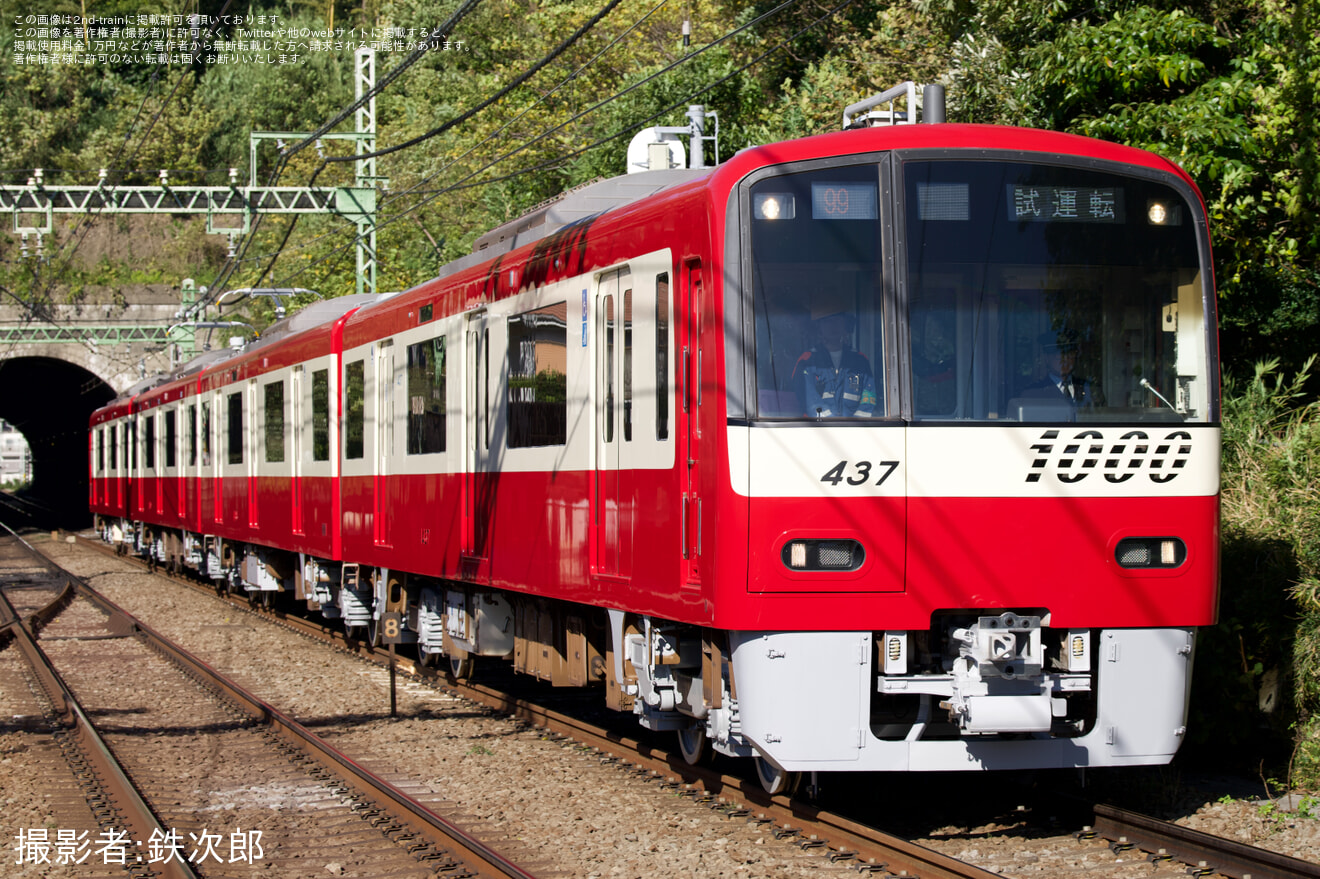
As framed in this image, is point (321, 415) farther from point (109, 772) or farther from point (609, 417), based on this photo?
point (609, 417)

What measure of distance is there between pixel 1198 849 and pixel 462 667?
721 cm

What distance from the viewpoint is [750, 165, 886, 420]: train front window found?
21.0 feet

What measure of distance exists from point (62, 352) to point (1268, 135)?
40940 millimetres

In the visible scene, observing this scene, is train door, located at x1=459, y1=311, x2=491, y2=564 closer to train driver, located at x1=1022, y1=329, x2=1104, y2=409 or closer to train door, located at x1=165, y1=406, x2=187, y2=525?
train driver, located at x1=1022, y1=329, x2=1104, y2=409

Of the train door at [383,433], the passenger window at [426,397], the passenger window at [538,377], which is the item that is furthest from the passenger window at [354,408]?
the passenger window at [538,377]

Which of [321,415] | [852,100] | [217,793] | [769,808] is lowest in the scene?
[217,793]

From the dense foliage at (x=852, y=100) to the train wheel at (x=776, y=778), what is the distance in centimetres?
288

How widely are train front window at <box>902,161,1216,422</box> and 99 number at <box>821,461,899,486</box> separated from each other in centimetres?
28

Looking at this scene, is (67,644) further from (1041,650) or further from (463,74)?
(463,74)

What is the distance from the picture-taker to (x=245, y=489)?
61.0 ft

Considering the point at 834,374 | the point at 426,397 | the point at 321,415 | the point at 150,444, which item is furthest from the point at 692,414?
the point at 150,444

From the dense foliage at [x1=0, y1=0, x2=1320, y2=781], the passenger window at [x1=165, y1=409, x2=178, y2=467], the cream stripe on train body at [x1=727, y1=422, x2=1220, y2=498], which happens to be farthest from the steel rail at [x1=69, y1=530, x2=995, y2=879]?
the passenger window at [x1=165, y1=409, x2=178, y2=467]

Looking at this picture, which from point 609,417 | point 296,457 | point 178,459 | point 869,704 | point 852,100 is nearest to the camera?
point 869,704

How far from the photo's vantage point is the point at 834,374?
6.43m
